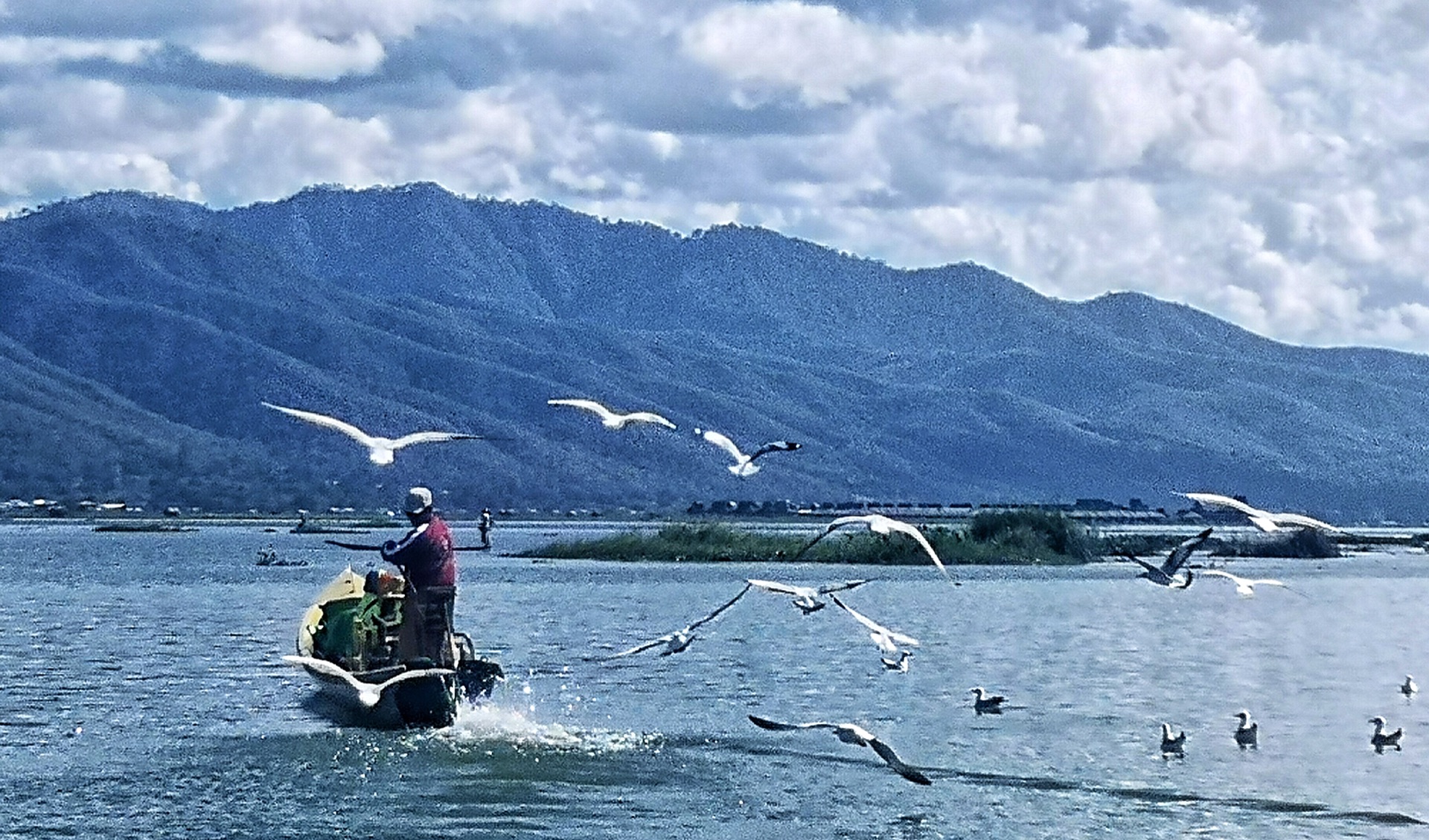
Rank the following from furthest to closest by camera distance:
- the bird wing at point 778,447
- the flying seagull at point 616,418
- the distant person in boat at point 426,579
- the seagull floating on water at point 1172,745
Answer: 1. the seagull floating on water at point 1172,745
2. the distant person in boat at point 426,579
3. the flying seagull at point 616,418
4. the bird wing at point 778,447

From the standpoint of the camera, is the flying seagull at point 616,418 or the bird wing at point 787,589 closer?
the bird wing at point 787,589

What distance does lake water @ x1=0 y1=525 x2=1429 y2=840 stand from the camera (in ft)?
118

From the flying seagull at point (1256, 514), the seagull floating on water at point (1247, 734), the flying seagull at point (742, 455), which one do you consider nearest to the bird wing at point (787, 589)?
the flying seagull at point (742, 455)

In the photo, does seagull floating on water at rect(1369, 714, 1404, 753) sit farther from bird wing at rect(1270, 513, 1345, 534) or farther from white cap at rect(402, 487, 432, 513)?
white cap at rect(402, 487, 432, 513)

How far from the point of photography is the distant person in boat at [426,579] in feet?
131

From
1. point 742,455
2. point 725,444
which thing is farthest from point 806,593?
point 725,444

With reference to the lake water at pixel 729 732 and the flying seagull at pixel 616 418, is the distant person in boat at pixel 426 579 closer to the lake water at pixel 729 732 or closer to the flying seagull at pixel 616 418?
the lake water at pixel 729 732

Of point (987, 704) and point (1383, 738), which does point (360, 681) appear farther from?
point (1383, 738)

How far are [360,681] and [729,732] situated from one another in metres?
6.74

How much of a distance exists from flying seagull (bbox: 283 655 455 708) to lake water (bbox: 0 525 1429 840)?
1029 mm

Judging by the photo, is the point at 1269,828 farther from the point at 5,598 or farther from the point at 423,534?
the point at 5,598

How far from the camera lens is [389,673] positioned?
4238 centimetres

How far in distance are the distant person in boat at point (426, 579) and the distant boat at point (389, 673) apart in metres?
0.36

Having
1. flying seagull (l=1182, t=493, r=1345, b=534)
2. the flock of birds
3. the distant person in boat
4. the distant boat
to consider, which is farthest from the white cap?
flying seagull (l=1182, t=493, r=1345, b=534)
